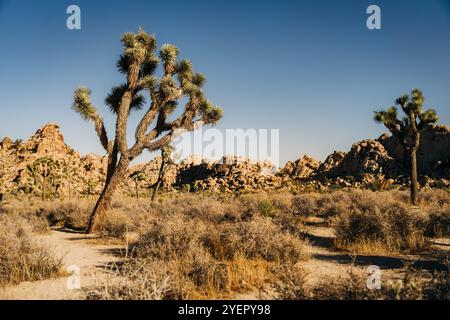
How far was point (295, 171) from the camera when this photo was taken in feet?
199

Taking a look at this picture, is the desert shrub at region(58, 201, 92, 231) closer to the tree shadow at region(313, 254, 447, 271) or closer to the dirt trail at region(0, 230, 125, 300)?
the dirt trail at region(0, 230, 125, 300)

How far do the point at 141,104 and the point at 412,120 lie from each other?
14.4 m

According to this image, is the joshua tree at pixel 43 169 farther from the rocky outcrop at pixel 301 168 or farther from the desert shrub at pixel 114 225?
the rocky outcrop at pixel 301 168

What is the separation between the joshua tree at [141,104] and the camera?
1178 centimetres

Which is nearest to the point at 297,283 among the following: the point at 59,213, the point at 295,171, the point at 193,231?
the point at 193,231

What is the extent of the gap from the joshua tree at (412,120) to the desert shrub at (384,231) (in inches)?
371

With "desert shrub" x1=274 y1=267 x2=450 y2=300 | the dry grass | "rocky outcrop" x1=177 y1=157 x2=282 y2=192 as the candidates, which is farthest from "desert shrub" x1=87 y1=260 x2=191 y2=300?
"rocky outcrop" x1=177 y1=157 x2=282 y2=192

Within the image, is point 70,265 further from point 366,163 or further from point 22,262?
point 366,163

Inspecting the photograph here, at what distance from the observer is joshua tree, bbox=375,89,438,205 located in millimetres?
17250

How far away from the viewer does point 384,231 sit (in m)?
8.30

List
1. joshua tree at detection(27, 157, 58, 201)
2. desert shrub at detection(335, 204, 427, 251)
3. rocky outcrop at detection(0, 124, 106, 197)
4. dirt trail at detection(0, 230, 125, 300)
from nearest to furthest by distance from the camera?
dirt trail at detection(0, 230, 125, 300) → desert shrub at detection(335, 204, 427, 251) → joshua tree at detection(27, 157, 58, 201) → rocky outcrop at detection(0, 124, 106, 197)

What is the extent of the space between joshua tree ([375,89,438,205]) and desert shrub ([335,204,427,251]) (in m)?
9.41

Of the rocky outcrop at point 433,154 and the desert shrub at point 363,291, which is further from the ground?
the rocky outcrop at point 433,154

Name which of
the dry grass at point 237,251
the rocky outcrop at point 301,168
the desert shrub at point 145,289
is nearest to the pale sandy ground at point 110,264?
the desert shrub at point 145,289
